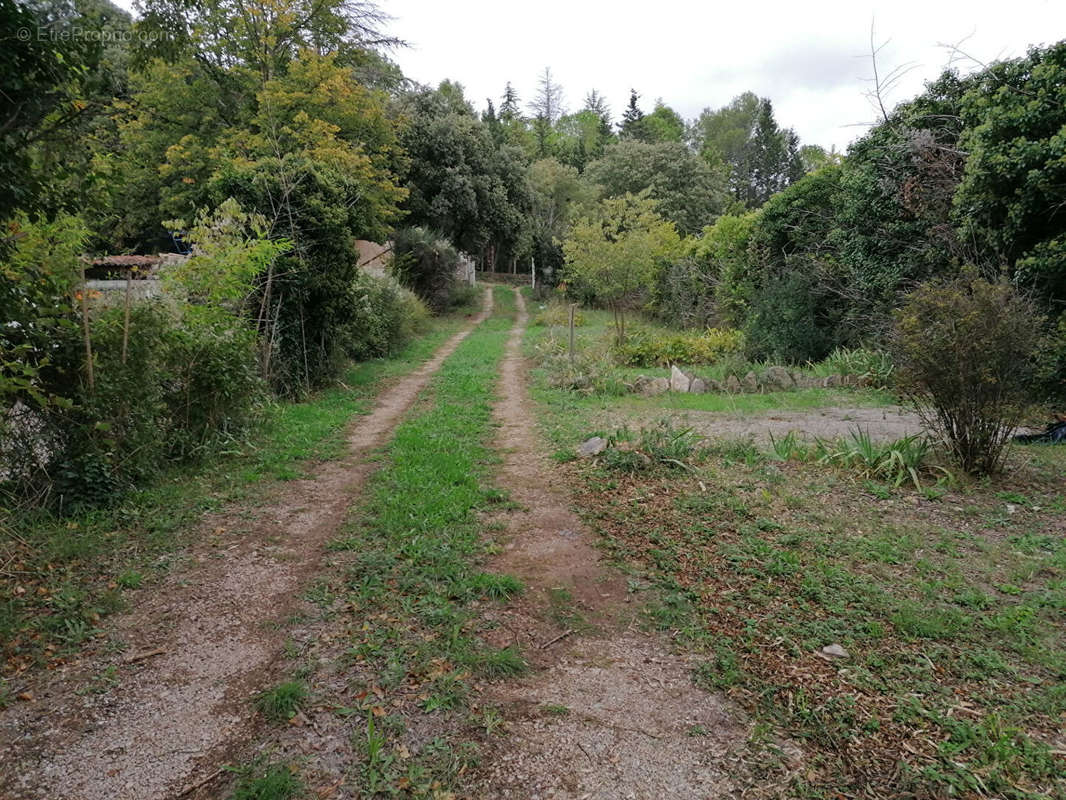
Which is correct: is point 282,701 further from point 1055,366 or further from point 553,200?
point 553,200

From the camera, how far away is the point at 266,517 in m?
5.13

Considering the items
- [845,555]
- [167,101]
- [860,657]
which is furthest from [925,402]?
[167,101]

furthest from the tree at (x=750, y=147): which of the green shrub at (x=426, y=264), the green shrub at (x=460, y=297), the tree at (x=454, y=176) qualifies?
the green shrub at (x=426, y=264)

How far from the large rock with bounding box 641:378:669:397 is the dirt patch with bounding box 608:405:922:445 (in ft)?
5.00

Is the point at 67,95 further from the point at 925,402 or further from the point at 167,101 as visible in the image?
the point at 167,101

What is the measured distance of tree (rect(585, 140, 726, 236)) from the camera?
36.7m

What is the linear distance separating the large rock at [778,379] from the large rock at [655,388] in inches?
74.8

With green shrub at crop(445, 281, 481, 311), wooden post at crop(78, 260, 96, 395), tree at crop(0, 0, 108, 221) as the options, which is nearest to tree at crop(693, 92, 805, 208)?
green shrub at crop(445, 281, 481, 311)

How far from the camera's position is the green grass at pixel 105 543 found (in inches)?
131

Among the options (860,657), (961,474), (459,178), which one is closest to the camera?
(860,657)

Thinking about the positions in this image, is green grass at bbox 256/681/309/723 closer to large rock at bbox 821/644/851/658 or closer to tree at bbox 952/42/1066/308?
large rock at bbox 821/644/851/658

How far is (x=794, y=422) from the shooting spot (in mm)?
8438

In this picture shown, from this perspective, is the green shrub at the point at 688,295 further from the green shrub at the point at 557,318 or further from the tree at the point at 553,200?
the tree at the point at 553,200

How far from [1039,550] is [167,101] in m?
23.0
